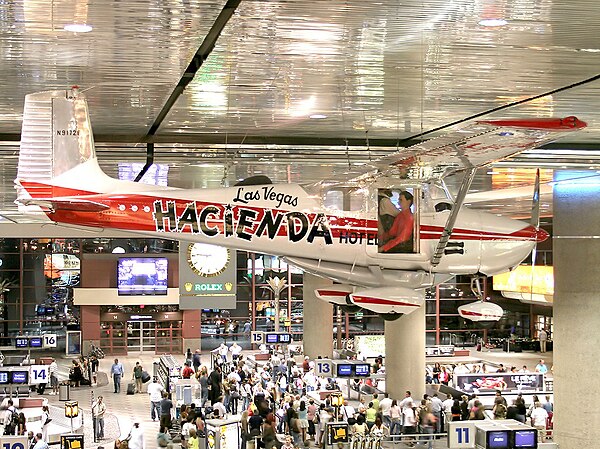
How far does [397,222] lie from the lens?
9.98 meters

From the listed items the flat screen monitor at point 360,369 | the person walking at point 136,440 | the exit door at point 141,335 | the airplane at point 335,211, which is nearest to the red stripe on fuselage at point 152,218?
the airplane at point 335,211

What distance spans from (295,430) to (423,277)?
378 inches

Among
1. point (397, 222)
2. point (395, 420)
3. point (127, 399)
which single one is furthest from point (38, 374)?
point (397, 222)

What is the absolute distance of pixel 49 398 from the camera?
29.5m

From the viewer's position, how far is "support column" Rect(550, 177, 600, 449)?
16312mm

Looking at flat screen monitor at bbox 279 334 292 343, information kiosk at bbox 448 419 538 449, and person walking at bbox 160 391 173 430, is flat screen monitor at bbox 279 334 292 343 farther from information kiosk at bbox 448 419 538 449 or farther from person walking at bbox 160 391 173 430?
information kiosk at bbox 448 419 538 449

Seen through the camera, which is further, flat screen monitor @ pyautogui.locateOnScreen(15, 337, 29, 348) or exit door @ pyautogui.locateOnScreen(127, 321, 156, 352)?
exit door @ pyautogui.locateOnScreen(127, 321, 156, 352)

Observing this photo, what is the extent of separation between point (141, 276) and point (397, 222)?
3135 cm

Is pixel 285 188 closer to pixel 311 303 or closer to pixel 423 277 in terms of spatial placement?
pixel 423 277

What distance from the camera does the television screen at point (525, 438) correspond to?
14.8m

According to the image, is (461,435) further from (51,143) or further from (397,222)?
(51,143)

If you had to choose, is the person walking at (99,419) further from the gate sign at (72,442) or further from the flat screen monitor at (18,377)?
the flat screen monitor at (18,377)

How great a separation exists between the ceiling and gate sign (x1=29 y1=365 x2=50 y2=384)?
50.2 feet

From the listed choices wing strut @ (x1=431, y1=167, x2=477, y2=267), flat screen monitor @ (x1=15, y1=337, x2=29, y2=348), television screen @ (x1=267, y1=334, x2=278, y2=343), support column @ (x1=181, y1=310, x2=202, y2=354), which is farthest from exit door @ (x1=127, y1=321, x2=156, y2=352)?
wing strut @ (x1=431, y1=167, x2=477, y2=267)
